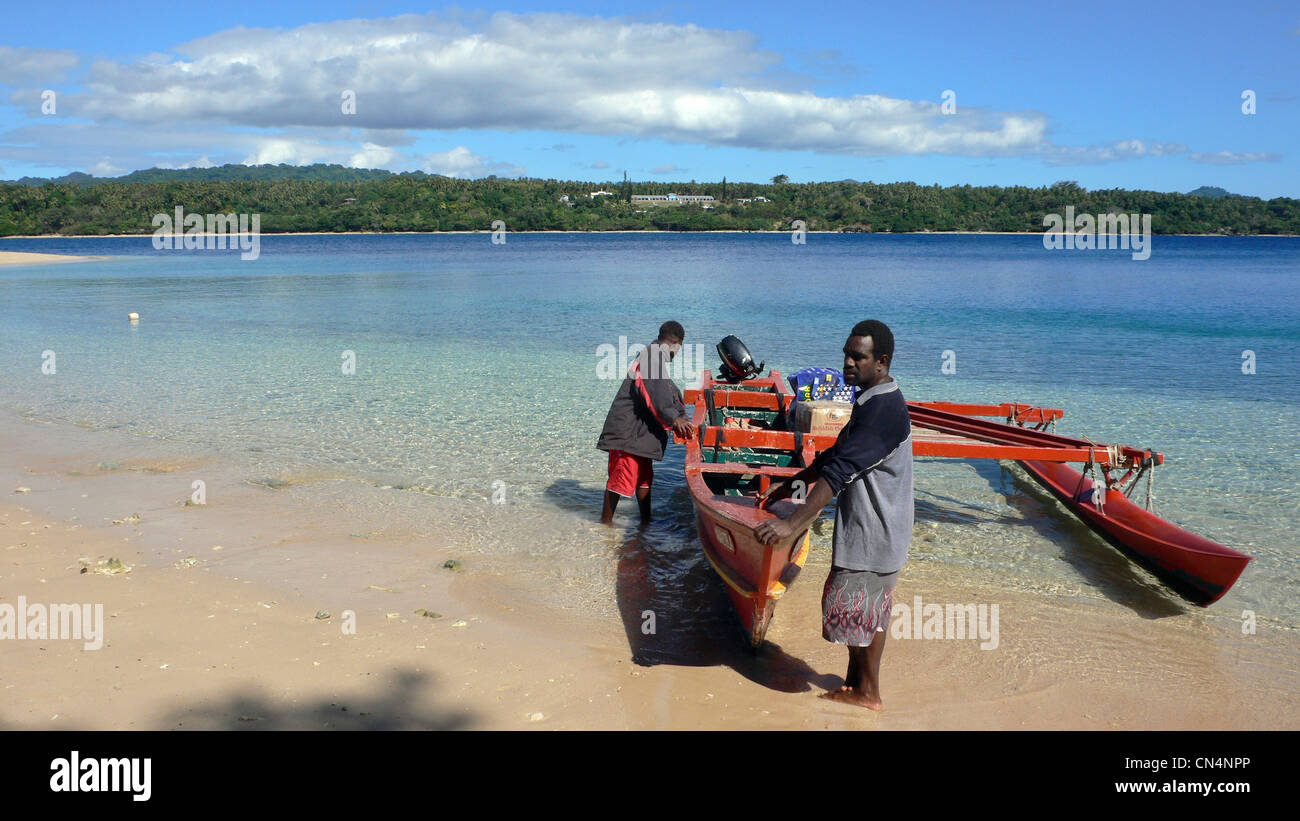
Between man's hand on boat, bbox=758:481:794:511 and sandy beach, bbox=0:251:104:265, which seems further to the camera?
sandy beach, bbox=0:251:104:265

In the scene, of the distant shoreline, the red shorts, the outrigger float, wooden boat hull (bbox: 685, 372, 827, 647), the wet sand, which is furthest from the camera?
the distant shoreline

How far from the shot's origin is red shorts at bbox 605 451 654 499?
7254mm

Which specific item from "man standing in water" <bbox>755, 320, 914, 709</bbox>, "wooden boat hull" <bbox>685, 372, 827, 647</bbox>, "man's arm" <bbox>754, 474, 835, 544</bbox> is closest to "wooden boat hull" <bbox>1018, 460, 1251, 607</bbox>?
"wooden boat hull" <bbox>685, 372, 827, 647</bbox>

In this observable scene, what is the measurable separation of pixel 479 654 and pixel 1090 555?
197 inches

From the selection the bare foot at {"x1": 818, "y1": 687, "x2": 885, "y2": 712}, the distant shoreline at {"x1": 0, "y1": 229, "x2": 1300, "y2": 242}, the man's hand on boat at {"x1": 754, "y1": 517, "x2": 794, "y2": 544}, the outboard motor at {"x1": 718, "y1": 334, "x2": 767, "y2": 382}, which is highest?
the distant shoreline at {"x1": 0, "y1": 229, "x2": 1300, "y2": 242}

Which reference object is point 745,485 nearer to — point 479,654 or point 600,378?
point 479,654

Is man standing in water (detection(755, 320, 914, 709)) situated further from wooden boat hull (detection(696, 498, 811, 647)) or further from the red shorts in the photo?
the red shorts

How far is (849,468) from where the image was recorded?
3934 mm

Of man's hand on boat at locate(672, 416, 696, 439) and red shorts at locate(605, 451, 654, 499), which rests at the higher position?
man's hand on boat at locate(672, 416, 696, 439)

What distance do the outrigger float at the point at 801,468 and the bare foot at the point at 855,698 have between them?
53 cm

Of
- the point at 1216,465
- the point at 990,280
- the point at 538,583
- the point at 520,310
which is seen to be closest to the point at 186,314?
the point at 520,310

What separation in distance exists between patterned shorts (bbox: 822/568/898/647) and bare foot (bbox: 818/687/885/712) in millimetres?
409

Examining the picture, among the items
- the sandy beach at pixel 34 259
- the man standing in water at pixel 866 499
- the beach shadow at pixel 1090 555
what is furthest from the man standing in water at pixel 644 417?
the sandy beach at pixel 34 259
